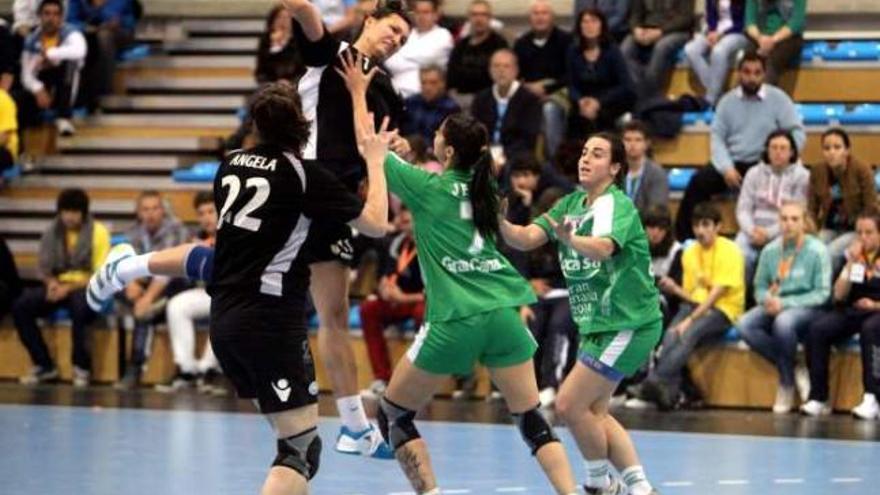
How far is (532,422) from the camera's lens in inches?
350

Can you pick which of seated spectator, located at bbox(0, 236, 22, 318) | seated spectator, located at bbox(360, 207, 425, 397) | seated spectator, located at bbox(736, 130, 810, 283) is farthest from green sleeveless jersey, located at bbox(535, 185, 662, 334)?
seated spectator, located at bbox(0, 236, 22, 318)

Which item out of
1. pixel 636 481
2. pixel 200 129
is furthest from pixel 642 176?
pixel 636 481

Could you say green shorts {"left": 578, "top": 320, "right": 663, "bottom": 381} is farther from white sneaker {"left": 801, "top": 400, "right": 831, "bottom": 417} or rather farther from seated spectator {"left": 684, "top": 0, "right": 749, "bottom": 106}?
seated spectator {"left": 684, "top": 0, "right": 749, "bottom": 106}

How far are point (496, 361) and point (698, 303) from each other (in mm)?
6233

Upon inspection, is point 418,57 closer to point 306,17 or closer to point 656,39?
point 656,39

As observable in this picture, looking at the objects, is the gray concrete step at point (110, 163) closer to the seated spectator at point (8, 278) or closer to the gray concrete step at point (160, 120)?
the gray concrete step at point (160, 120)

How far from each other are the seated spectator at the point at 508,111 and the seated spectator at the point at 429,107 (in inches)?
11.8

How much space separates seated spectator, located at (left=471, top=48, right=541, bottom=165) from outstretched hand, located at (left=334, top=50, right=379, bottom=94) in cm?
677

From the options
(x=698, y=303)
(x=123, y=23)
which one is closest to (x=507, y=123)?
(x=698, y=303)

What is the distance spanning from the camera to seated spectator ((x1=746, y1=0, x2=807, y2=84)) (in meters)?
16.6

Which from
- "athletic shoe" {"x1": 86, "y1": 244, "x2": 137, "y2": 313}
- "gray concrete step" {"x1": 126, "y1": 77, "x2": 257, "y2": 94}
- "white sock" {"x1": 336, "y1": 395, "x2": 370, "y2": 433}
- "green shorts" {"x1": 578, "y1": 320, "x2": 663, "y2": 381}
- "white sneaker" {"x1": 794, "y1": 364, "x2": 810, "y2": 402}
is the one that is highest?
"gray concrete step" {"x1": 126, "y1": 77, "x2": 257, "y2": 94}

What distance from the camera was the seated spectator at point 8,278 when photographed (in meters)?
16.9

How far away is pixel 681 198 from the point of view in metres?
16.2

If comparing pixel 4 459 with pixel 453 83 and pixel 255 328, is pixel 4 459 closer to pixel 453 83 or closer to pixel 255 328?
pixel 255 328
